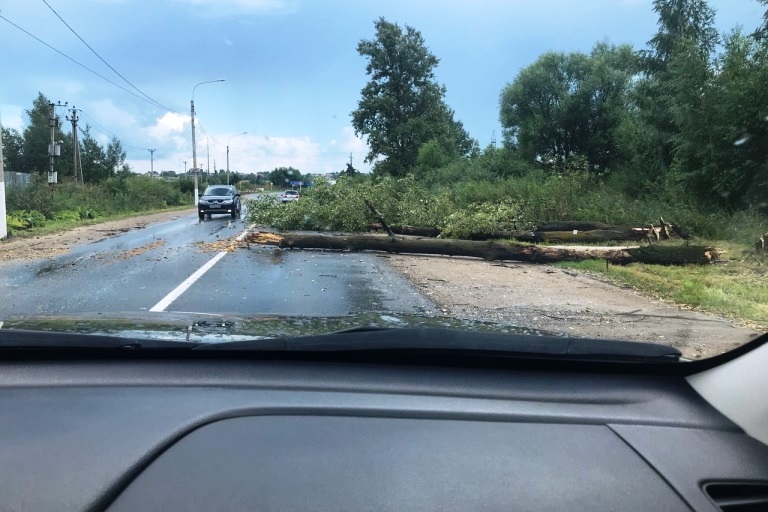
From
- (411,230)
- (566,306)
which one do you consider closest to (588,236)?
(411,230)

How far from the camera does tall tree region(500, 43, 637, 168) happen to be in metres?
38.3

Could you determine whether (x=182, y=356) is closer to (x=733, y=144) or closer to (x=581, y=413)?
(x=581, y=413)

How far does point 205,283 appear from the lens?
1072 centimetres

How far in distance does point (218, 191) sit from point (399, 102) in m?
28.7

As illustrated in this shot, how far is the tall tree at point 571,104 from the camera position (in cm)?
3834

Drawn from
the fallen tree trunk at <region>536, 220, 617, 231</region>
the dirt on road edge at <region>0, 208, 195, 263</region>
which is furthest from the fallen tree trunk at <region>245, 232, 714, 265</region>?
the dirt on road edge at <region>0, 208, 195, 263</region>

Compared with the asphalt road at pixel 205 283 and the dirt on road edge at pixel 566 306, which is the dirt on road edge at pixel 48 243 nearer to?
the asphalt road at pixel 205 283

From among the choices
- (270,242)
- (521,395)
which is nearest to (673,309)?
(521,395)

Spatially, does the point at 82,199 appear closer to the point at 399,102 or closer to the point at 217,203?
the point at 217,203

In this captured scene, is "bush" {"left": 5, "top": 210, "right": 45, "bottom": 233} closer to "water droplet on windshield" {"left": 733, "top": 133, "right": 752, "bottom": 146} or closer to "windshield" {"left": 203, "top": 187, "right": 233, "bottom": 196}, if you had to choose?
"windshield" {"left": 203, "top": 187, "right": 233, "bottom": 196}

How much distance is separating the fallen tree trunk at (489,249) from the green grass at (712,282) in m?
0.24

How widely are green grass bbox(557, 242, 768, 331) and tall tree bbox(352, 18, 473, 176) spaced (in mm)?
44237

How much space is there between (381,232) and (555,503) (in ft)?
60.8

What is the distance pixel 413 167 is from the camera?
186 ft
